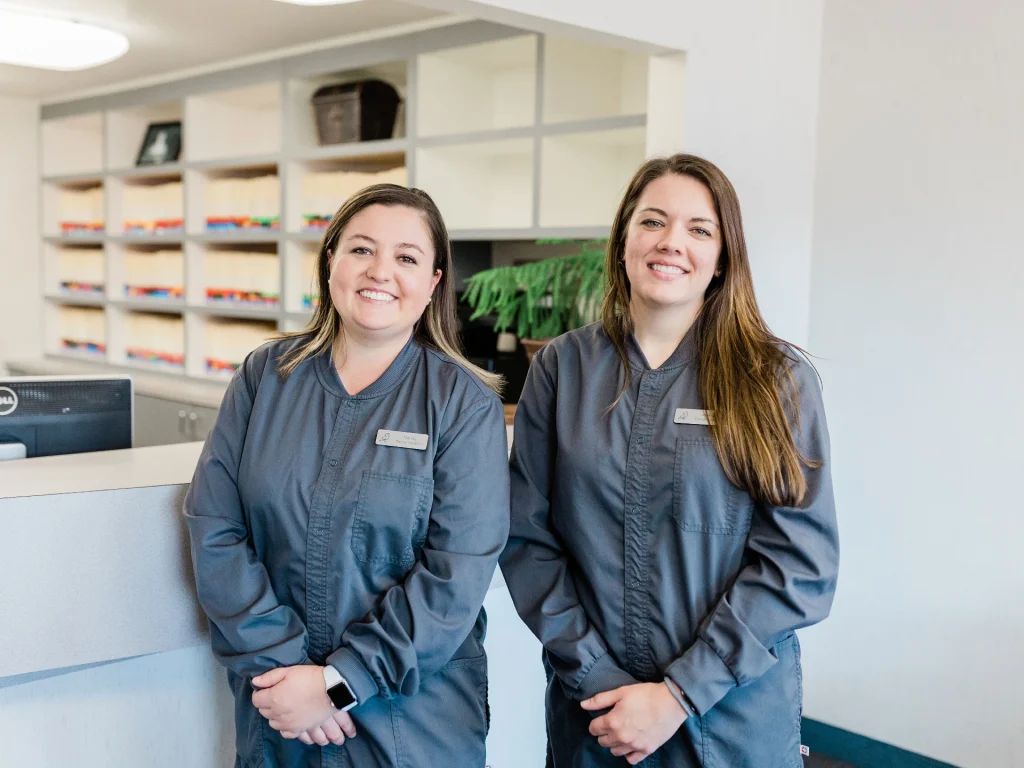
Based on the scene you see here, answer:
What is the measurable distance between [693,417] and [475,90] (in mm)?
2890

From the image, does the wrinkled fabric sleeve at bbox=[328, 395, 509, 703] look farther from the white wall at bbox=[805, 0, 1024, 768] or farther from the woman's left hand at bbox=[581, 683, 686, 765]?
the white wall at bbox=[805, 0, 1024, 768]

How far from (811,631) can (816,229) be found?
4.25 ft

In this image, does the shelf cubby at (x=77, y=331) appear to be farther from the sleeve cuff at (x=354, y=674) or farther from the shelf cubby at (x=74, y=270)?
the sleeve cuff at (x=354, y=674)

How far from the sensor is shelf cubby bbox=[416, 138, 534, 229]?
13.3ft

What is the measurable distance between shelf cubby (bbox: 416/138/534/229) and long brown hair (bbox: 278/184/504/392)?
2254 mm

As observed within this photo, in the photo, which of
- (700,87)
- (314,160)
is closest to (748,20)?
(700,87)

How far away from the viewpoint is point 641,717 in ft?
4.91

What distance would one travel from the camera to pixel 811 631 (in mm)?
3262

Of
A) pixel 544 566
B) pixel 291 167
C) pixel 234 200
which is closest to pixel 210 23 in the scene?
pixel 291 167

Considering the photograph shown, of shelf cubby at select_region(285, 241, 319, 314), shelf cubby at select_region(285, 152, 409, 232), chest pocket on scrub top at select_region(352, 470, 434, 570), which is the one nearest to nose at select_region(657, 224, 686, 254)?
chest pocket on scrub top at select_region(352, 470, 434, 570)

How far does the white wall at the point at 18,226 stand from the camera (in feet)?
20.0

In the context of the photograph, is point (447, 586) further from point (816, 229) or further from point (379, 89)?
point (379, 89)

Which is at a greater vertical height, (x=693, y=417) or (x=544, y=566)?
(x=693, y=417)

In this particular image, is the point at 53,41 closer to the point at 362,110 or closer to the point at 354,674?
the point at 362,110
